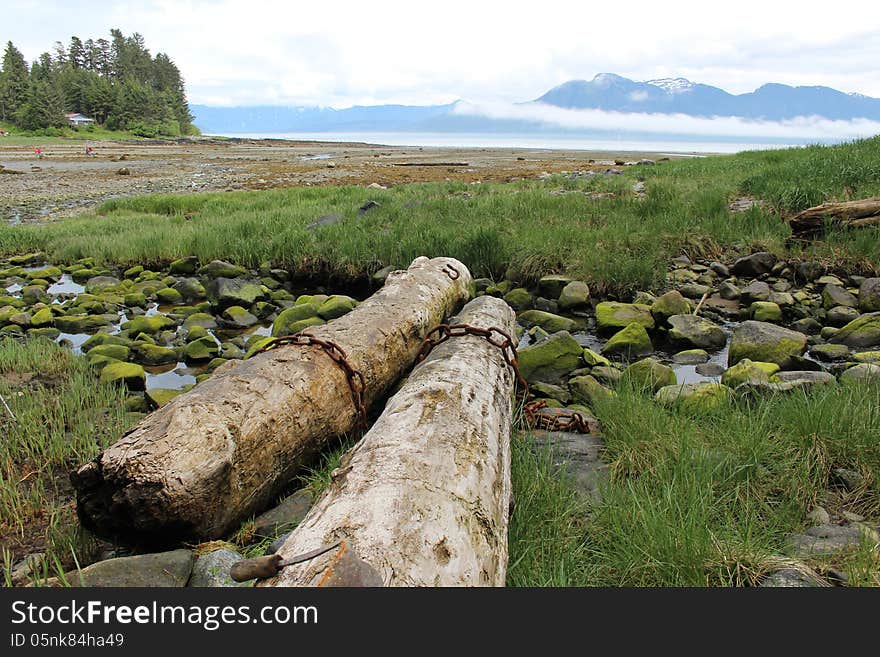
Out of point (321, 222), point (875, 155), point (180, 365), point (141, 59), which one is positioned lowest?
point (180, 365)

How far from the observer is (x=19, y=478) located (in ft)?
10.7

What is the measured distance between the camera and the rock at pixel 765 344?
4.99 meters

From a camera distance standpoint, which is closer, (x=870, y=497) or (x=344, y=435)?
(x=870, y=497)

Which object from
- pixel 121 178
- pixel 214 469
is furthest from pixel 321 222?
pixel 121 178

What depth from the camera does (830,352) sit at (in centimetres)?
528

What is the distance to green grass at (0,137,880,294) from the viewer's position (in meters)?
7.86

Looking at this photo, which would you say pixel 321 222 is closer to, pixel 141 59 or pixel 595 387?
pixel 595 387

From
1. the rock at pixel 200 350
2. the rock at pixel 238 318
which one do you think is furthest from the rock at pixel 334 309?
the rock at pixel 200 350

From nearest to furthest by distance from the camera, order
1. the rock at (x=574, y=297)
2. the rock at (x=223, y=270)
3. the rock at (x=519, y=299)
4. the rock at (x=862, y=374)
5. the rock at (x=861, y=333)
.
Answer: the rock at (x=862, y=374) → the rock at (x=861, y=333) → the rock at (x=574, y=297) → the rock at (x=519, y=299) → the rock at (x=223, y=270)

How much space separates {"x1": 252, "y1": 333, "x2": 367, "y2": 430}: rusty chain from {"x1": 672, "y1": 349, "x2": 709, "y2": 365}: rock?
3.45m

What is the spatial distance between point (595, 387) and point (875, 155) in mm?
10192

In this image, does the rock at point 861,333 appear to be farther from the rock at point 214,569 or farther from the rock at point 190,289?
the rock at point 190,289

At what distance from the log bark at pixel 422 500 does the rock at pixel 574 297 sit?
168 inches

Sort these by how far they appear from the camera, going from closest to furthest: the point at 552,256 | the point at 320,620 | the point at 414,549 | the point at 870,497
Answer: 1. the point at 320,620
2. the point at 414,549
3. the point at 870,497
4. the point at 552,256
